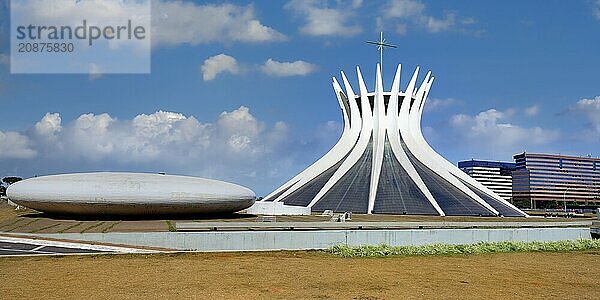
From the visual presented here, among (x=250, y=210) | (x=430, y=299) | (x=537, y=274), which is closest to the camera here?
(x=430, y=299)

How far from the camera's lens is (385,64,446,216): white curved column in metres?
38.8

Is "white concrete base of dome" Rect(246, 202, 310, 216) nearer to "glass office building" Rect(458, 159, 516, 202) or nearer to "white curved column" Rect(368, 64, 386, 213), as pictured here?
"white curved column" Rect(368, 64, 386, 213)

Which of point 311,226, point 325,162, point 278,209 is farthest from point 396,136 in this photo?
point 311,226

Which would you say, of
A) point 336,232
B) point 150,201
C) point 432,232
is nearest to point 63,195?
point 150,201

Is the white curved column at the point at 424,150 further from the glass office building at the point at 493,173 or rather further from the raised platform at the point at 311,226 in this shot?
the glass office building at the point at 493,173

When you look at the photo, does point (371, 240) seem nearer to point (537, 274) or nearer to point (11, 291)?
point (537, 274)

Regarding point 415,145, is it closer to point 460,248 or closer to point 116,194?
point 460,248

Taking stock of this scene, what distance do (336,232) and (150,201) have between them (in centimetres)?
976

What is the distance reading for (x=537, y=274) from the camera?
1575 cm

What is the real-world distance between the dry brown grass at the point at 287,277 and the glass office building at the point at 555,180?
109m

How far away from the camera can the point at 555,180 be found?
5007 inches

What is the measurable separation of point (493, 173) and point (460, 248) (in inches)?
4449

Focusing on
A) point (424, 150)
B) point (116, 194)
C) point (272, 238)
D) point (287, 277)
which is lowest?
point (287, 277)

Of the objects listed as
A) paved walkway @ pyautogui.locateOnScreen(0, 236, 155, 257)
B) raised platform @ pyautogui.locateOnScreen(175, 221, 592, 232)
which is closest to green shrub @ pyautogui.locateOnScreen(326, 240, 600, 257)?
raised platform @ pyautogui.locateOnScreen(175, 221, 592, 232)
